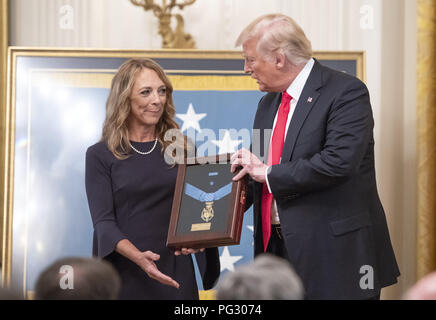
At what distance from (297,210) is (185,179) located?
0.54m

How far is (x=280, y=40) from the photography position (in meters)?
2.68

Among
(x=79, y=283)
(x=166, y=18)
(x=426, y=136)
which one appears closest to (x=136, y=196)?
(x=79, y=283)

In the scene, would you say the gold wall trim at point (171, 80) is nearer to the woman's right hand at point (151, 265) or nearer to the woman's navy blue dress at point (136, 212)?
the woman's navy blue dress at point (136, 212)

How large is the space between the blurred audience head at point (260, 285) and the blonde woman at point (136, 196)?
1420mm

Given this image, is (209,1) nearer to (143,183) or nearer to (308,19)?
(308,19)

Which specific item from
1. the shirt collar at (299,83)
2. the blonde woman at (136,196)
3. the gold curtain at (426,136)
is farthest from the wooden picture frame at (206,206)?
the gold curtain at (426,136)

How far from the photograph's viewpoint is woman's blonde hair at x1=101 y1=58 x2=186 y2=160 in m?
2.88

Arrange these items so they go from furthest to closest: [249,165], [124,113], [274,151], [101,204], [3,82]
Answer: [3,82] < [124,113] < [101,204] < [274,151] < [249,165]

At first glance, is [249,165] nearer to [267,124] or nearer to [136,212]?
[267,124]

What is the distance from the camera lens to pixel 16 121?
4262mm

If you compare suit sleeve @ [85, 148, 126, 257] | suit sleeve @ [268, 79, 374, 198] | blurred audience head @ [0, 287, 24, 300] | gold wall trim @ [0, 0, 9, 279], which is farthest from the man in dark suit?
gold wall trim @ [0, 0, 9, 279]

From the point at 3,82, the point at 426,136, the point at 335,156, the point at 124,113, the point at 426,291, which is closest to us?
the point at 426,291

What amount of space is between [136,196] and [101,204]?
0.51ft
